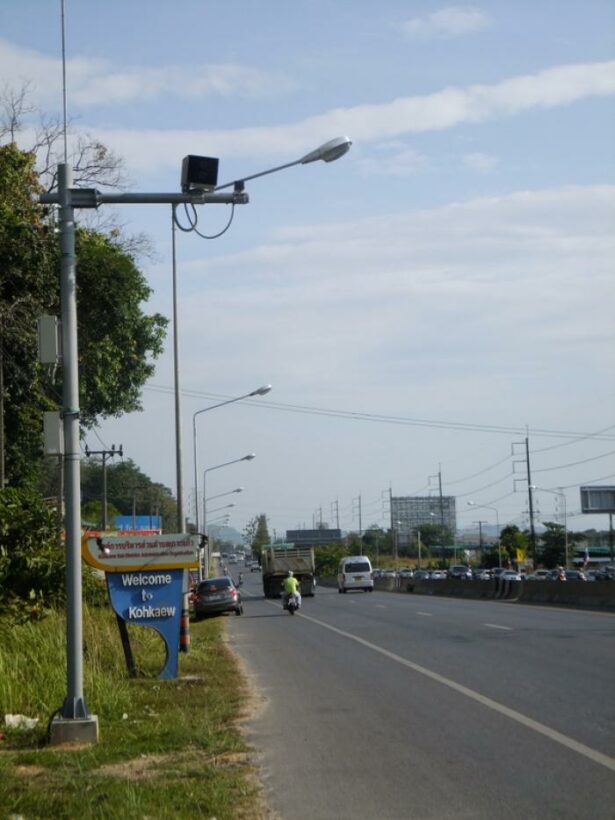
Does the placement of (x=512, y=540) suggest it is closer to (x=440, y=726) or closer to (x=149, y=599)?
(x=149, y=599)

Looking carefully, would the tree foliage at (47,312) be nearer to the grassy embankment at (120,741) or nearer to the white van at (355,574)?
the grassy embankment at (120,741)

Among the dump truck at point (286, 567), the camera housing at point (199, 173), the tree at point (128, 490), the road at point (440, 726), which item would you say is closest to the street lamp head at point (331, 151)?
the camera housing at point (199, 173)

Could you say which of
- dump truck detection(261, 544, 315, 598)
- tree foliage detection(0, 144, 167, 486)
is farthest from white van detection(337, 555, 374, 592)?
tree foliage detection(0, 144, 167, 486)

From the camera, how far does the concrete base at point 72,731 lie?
1071 centimetres

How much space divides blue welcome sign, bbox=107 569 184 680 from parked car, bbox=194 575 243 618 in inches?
853

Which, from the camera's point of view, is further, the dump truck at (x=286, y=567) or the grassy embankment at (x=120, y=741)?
the dump truck at (x=286, y=567)

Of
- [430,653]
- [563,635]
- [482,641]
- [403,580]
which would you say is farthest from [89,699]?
[403,580]

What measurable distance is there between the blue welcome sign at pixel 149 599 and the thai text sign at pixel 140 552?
4.6 inches

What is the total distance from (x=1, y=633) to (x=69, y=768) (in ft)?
21.8

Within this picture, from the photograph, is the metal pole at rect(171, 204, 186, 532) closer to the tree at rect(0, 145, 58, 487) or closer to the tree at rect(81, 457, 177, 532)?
the tree at rect(0, 145, 58, 487)

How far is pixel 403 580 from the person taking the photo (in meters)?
71.4

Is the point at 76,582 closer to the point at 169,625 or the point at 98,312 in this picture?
the point at 169,625

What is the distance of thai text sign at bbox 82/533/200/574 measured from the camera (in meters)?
15.7

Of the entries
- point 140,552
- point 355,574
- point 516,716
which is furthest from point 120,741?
point 355,574
